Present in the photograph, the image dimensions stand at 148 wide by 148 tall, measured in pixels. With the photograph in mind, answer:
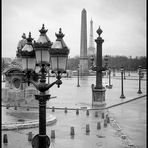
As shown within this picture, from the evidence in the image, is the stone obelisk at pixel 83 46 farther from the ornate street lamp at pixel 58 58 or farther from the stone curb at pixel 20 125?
the ornate street lamp at pixel 58 58

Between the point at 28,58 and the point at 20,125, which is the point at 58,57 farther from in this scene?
the point at 20,125

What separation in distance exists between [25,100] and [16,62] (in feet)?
9.86

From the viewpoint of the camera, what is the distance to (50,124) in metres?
14.7

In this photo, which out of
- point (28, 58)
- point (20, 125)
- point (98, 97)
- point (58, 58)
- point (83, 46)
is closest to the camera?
point (58, 58)

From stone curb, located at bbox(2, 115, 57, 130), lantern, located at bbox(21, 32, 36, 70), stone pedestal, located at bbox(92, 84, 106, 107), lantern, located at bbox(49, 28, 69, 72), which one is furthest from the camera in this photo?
stone pedestal, located at bbox(92, 84, 106, 107)

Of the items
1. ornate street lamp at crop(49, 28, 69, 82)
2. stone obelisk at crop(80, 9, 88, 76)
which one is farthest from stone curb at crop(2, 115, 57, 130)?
stone obelisk at crop(80, 9, 88, 76)

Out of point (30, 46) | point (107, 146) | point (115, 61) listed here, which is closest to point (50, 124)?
point (107, 146)

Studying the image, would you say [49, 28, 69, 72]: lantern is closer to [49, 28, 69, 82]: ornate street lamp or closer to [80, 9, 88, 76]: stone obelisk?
[49, 28, 69, 82]: ornate street lamp

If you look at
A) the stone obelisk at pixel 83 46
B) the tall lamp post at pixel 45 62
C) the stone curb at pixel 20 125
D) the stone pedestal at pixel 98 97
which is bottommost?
the stone curb at pixel 20 125

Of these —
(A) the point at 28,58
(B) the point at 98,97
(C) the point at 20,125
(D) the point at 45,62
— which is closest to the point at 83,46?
(B) the point at 98,97

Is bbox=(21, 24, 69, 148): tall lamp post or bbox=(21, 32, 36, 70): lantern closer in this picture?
bbox=(21, 24, 69, 148): tall lamp post

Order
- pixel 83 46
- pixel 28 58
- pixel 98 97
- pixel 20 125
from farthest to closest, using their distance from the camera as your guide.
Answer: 1. pixel 83 46
2. pixel 98 97
3. pixel 20 125
4. pixel 28 58

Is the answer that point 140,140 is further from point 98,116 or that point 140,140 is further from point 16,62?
point 16,62

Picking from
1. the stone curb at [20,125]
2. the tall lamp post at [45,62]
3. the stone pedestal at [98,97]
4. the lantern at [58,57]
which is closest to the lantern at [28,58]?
the tall lamp post at [45,62]
